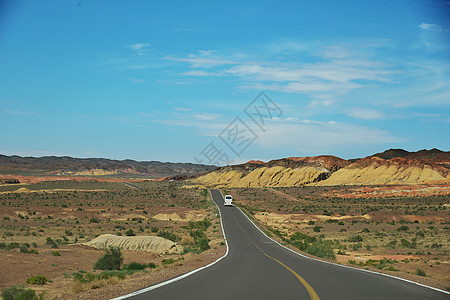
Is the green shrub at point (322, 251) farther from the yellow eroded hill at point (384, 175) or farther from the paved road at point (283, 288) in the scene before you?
the yellow eroded hill at point (384, 175)

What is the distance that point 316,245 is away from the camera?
32.5 metres

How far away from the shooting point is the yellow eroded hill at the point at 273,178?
158 meters

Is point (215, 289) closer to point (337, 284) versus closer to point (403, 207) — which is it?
point (337, 284)

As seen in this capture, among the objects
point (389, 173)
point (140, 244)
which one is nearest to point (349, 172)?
point (389, 173)

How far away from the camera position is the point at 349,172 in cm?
14825

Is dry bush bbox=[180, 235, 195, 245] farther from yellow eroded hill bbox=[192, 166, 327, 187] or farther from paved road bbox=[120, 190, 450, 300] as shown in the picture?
yellow eroded hill bbox=[192, 166, 327, 187]

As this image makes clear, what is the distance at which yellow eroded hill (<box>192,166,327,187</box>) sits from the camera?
158m

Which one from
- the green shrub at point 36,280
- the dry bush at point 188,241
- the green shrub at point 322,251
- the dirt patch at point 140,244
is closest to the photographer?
the green shrub at point 36,280

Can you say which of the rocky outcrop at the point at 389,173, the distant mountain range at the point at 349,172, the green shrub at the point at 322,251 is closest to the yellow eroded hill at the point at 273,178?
the distant mountain range at the point at 349,172

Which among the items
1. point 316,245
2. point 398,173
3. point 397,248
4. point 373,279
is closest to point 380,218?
point 397,248

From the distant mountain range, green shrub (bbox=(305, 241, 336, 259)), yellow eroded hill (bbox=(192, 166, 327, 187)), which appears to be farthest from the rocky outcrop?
green shrub (bbox=(305, 241, 336, 259))

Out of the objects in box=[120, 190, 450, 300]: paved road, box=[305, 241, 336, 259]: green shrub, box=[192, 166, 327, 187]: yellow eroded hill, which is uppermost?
box=[192, 166, 327, 187]: yellow eroded hill

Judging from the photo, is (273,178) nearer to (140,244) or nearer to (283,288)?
(140,244)

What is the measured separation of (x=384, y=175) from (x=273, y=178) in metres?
44.8
